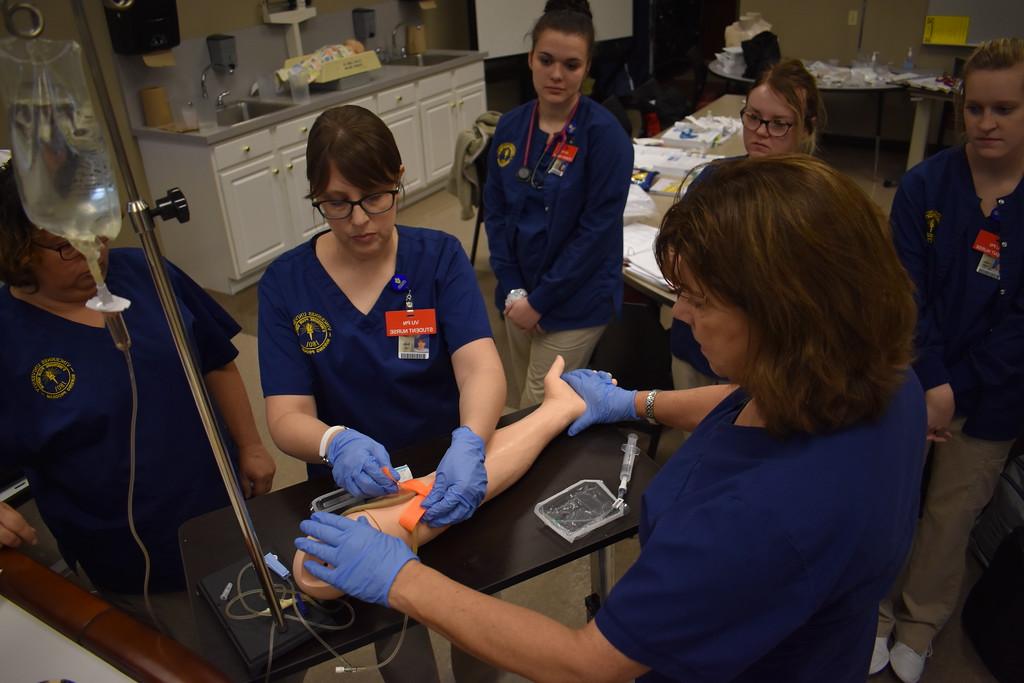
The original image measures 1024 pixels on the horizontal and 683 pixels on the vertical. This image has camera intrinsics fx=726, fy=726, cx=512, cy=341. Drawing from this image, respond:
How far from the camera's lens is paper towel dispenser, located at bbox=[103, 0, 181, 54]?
3.58m

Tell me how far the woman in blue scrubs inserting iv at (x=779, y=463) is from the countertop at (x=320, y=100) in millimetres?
3419

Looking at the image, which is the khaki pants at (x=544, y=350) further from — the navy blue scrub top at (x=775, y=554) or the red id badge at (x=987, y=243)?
the navy blue scrub top at (x=775, y=554)

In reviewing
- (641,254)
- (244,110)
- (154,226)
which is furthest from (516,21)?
(154,226)

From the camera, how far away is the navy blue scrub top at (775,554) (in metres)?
0.74

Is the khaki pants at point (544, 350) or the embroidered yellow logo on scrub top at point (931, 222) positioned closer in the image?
the embroidered yellow logo on scrub top at point (931, 222)

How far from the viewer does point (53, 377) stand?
1.30m

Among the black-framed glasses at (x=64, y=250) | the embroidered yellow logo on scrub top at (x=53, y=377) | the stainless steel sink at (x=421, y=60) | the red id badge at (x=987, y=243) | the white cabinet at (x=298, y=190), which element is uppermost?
the stainless steel sink at (x=421, y=60)

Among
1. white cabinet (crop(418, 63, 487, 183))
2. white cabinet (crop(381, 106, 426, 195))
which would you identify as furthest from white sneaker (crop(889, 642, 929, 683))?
white cabinet (crop(418, 63, 487, 183))

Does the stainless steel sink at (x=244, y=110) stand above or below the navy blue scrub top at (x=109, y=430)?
above

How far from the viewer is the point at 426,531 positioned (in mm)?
1109

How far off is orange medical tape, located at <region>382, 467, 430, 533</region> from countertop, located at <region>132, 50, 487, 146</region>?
302cm

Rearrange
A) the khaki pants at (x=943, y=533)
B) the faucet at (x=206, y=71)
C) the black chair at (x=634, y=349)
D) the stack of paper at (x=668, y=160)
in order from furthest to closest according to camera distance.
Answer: the faucet at (x=206, y=71)
the stack of paper at (x=668, y=160)
the black chair at (x=634, y=349)
the khaki pants at (x=943, y=533)

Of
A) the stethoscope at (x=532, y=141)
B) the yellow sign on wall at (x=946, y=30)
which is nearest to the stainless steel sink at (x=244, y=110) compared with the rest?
the stethoscope at (x=532, y=141)

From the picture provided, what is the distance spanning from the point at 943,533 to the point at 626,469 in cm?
104
